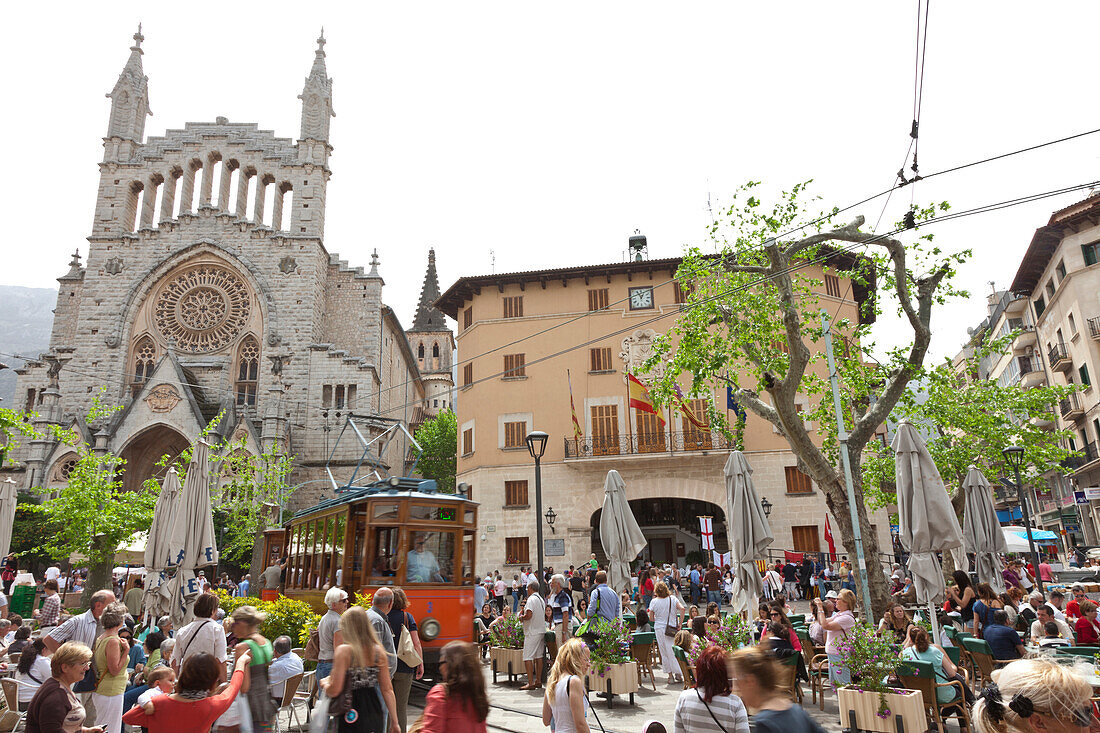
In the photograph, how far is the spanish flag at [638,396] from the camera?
80.1 feet

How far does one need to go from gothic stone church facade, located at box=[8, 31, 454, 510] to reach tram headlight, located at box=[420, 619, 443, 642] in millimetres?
22324

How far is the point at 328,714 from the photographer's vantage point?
4633mm

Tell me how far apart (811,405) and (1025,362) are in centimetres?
2236

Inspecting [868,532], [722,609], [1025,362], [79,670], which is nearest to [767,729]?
[79,670]

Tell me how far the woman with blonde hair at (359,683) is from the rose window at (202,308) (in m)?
36.2

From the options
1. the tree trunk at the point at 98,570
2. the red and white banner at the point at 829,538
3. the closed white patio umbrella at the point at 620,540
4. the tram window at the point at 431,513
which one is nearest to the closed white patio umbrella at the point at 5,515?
the tree trunk at the point at 98,570

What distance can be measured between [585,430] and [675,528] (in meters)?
5.58

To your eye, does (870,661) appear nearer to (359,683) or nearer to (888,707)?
(888,707)

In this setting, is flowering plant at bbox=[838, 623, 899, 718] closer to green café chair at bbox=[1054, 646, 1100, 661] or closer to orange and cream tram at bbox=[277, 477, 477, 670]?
green café chair at bbox=[1054, 646, 1100, 661]

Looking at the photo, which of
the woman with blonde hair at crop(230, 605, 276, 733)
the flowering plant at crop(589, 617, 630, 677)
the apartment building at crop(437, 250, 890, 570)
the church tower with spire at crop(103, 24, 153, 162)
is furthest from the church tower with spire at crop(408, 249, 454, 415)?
the woman with blonde hair at crop(230, 605, 276, 733)

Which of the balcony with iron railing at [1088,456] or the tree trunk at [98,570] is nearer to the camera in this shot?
the tree trunk at [98,570]

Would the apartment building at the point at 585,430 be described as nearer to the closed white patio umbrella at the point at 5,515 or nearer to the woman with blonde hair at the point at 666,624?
the woman with blonde hair at the point at 666,624

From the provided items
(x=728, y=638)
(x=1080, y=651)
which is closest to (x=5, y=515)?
(x=728, y=638)

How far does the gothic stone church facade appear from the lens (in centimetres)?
3359
